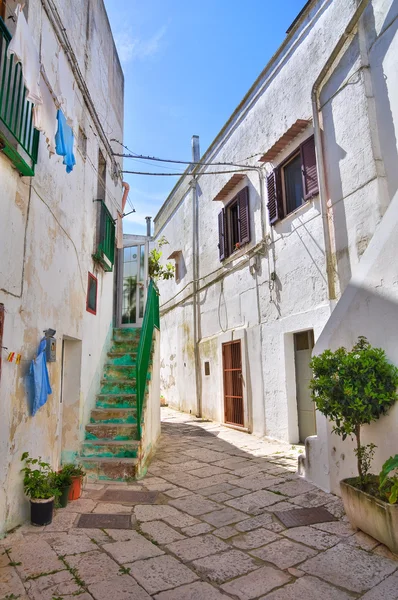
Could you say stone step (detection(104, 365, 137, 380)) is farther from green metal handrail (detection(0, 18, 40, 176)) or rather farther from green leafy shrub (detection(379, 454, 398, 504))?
green leafy shrub (detection(379, 454, 398, 504))

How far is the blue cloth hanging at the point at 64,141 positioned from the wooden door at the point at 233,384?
18.5ft

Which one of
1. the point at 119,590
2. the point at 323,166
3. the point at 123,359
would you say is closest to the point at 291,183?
the point at 323,166

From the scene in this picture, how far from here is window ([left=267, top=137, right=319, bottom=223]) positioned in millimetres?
6867

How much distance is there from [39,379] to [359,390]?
3009 millimetres

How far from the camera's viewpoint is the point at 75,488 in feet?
15.0

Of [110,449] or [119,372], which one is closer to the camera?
[110,449]

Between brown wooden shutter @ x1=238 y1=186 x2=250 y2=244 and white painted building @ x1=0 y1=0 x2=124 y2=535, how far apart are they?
2.76 m

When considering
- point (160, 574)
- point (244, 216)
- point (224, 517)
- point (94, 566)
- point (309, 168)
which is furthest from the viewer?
point (244, 216)

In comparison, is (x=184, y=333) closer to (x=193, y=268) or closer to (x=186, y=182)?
(x=193, y=268)

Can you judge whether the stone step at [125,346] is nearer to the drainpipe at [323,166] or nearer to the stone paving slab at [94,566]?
the drainpipe at [323,166]

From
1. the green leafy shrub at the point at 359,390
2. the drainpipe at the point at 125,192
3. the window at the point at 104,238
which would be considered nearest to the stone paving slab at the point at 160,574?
the green leafy shrub at the point at 359,390

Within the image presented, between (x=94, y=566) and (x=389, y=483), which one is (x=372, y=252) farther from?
(x=94, y=566)

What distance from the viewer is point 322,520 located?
3822mm

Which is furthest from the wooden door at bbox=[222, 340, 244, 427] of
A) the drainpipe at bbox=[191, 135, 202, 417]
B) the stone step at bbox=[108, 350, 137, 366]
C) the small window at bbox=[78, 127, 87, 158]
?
the small window at bbox=[78, 127, 87, 158]
